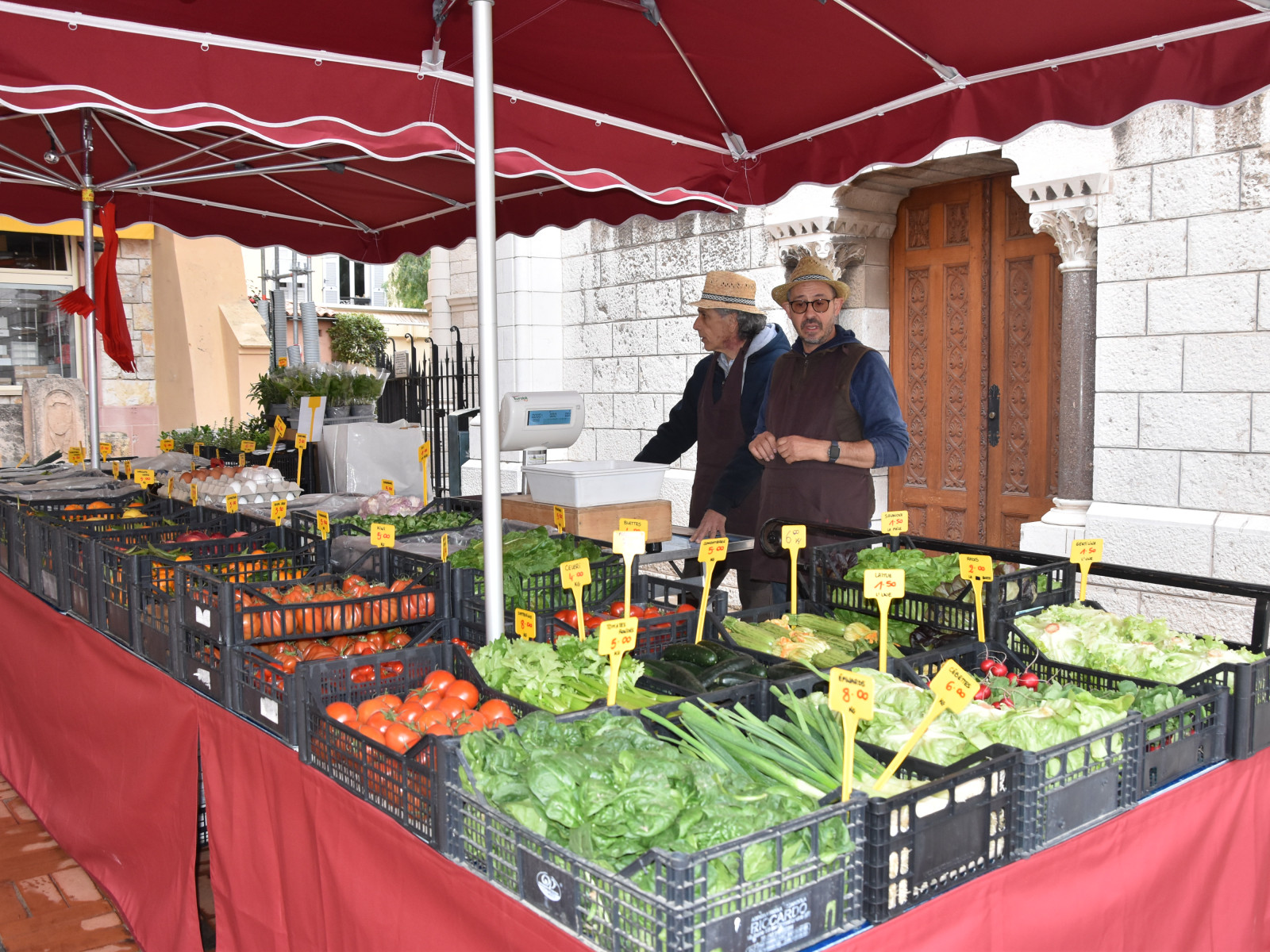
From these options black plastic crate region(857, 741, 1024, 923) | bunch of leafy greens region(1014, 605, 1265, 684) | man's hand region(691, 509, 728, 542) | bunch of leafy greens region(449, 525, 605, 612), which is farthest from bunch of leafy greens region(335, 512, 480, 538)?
black plastic crate region(857, 741, 1024, 923)

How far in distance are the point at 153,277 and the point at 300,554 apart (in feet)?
43.5

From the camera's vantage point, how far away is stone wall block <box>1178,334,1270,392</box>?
5027 millimetres

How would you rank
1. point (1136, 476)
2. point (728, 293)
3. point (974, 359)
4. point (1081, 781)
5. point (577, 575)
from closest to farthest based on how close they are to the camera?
point (1081, 781)
point (577, 575)
point (728, 293)
point (1136, 476)
point (974, 359)

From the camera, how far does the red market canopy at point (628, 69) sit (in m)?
2.62

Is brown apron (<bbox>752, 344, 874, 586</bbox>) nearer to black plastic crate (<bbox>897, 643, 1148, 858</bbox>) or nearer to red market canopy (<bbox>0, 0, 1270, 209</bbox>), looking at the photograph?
red market canopy (<bbox>0, 0, 1270, 209</bbox>)

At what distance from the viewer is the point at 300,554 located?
3.57 meters

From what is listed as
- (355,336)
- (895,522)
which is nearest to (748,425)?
(895,522)

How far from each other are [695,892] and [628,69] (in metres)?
2.74

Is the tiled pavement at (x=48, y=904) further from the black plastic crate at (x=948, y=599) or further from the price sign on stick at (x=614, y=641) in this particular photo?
the black plastic crate at (x=948, y=599)

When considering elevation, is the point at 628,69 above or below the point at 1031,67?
above

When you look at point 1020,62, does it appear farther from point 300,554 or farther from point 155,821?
point 155,821

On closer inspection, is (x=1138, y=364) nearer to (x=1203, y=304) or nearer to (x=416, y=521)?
(x=1203, y=304)

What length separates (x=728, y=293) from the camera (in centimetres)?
462

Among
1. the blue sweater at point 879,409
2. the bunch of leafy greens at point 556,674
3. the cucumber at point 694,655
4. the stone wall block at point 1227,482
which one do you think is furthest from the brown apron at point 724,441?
the stone wall block at point 1227,482
